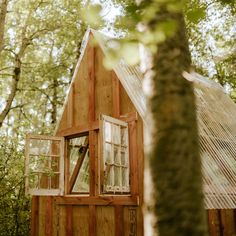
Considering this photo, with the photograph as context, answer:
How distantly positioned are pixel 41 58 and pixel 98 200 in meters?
12.2

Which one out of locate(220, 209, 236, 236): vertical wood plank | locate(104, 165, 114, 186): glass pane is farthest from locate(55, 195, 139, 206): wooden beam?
locate(220, 209, 236, 236): vertical wood plank

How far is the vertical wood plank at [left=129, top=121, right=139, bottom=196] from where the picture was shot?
23.5 feet

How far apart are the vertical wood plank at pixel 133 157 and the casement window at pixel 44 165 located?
1960mm

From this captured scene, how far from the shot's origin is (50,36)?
54.6 feet

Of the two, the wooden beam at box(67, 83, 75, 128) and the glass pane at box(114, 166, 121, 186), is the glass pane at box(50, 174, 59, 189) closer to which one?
the wooden beam at box(67, 83, 75, 128)

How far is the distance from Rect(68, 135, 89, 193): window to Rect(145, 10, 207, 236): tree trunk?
745 cm

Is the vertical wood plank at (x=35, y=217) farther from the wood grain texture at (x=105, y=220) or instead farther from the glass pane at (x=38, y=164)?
the wood grain texture at (x=105, y=220)

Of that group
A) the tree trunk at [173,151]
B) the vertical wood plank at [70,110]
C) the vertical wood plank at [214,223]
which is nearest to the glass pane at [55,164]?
the vertical wood plank at [70,110]

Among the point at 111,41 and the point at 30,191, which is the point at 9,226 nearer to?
the point at 30,191

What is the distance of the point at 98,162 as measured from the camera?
7219 millimetres

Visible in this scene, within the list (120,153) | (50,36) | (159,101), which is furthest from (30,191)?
(50,36)

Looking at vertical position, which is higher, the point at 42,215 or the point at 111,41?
the point at 111,41

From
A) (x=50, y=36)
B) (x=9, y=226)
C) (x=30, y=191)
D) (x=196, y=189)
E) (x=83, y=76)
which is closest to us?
(x=196, y=189)

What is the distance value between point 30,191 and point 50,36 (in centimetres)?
1028
